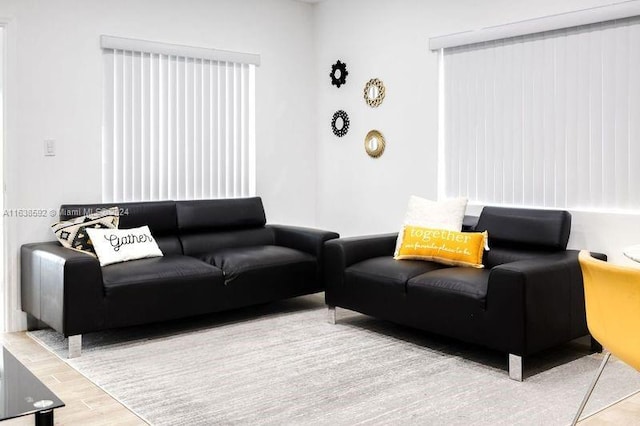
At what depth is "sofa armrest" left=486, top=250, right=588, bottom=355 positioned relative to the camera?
3416 mm

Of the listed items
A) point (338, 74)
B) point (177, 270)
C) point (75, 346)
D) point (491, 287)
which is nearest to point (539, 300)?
point (491, 287)

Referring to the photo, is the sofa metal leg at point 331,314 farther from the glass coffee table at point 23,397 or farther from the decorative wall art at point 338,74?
the glass coffee table at point 23,397

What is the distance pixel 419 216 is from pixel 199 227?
171 centimetres

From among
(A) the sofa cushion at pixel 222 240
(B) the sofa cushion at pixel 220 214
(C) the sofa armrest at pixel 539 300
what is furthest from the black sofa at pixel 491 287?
(B) the sofa cushion at pixel 220 214

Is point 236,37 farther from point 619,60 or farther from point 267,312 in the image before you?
point 619,60

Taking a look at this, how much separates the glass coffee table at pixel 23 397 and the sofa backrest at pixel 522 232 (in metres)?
2.82

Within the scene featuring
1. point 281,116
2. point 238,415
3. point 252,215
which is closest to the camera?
point 238,415

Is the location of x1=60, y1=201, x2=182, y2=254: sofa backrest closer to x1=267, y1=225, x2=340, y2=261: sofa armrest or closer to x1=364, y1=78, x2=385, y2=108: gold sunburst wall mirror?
x1=267, y1=225, x2=340, y2=261: sofa armrest

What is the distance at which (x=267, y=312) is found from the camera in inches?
197

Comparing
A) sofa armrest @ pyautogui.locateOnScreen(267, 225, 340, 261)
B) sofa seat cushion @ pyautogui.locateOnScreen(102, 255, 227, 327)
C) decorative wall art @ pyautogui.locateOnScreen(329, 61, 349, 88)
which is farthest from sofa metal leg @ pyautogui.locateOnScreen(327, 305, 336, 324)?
decorative wall art @ pyautogui.locateOnScreen(329, 61, 349, 88)

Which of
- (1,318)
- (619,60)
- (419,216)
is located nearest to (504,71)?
(619,60)

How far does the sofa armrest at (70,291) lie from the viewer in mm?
3830

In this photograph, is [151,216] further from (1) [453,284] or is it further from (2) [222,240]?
(1) [453,284]

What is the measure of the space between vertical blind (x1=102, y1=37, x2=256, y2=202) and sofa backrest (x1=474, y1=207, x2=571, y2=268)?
2330mm
